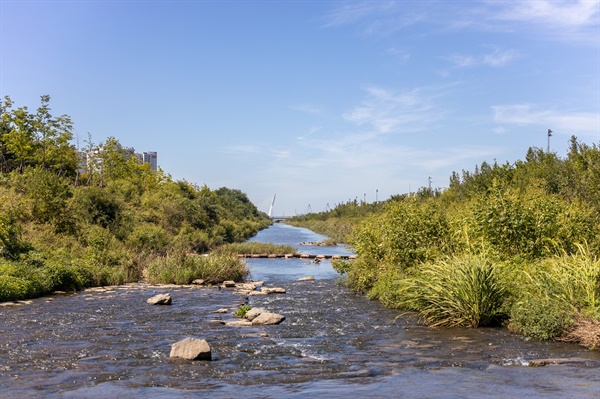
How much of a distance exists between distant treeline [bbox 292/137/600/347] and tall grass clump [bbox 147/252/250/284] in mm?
6538

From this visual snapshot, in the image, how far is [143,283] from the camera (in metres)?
27.0

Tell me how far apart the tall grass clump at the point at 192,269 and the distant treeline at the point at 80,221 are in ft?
0.24

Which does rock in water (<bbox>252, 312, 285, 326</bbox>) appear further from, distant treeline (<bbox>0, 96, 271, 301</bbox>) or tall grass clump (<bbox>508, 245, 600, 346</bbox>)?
distant treeline (<bbox>0, 96, 271, 301</bbox>)

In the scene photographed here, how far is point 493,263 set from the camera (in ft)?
51.6

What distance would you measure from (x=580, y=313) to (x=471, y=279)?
2889mm

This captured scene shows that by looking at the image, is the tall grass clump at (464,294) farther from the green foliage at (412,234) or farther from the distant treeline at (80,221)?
the distant treeline at (80,221)

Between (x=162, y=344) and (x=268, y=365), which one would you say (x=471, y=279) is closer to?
A: (x=268, y=365)

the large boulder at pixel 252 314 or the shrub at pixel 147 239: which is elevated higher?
the shrub at pixel 147 239

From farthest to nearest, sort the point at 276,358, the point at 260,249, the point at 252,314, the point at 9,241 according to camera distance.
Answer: the point at 260,249, the point at 9,241, the point at 252,314, the point at 276,358

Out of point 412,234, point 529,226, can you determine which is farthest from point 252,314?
point 529,226

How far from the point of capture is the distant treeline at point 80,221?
79.3 feet

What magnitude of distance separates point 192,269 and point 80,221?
1237 cm

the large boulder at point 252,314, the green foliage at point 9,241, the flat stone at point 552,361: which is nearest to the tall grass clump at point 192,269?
the green foliage at point 9,241

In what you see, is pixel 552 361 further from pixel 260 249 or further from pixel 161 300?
pixel 260 249
